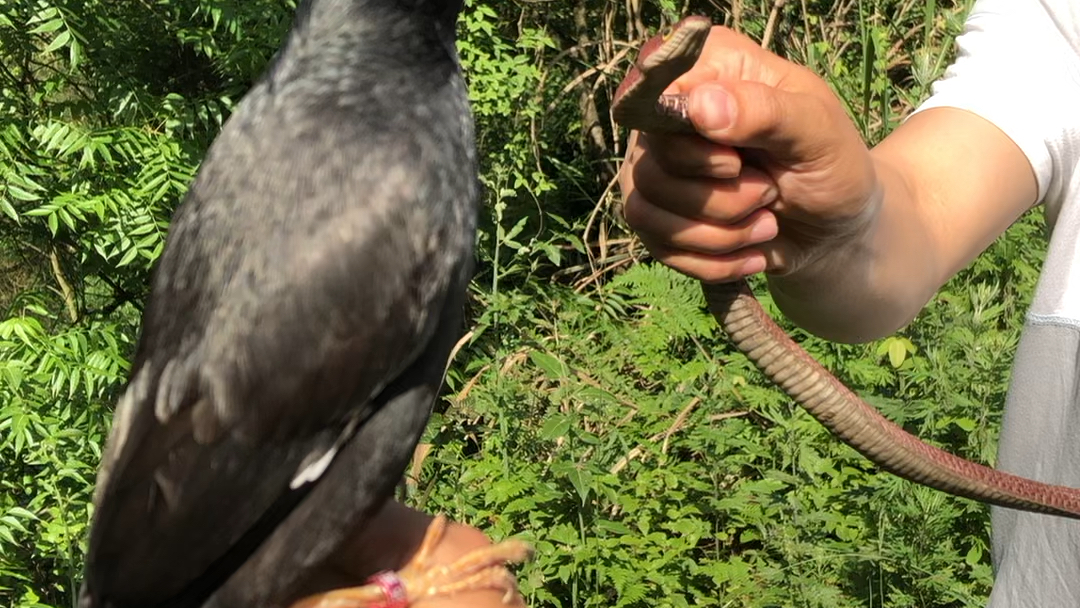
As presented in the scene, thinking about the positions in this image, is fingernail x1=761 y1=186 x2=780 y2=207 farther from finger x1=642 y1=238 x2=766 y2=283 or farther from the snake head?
the snake head

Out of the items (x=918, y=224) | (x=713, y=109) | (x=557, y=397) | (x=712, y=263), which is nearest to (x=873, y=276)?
(x=918, y=224)

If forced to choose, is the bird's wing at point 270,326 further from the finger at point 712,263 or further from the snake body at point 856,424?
the snake body at point 856,424

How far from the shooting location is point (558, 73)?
722cm

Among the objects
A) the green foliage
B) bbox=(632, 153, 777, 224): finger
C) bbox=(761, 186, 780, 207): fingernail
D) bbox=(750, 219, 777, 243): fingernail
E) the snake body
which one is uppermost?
bbox=(632, 153, 777, 224): finger

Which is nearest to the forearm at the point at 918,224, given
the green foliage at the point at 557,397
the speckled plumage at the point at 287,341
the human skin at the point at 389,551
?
the speckled plumage at the point at 287,341

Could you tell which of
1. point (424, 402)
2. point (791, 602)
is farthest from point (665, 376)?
point (424, 402)

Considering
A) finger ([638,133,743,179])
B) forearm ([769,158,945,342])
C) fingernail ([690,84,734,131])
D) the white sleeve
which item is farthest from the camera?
the white sleeve

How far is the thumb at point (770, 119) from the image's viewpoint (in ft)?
5.91

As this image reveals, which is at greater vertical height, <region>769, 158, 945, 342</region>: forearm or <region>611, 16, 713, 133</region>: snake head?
<region>611, 16, 713, 133</region>: snake head

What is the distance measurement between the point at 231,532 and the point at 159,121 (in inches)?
119

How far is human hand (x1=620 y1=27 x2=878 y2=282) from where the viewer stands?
1860mm

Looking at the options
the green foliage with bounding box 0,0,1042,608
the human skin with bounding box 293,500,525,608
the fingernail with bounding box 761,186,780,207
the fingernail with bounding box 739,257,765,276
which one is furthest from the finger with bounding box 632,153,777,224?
the green foliage with bounding box 0,0,1042,608

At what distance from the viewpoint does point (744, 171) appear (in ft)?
6.54

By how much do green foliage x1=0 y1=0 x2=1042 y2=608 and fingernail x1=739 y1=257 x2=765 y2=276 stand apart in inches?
73.9
